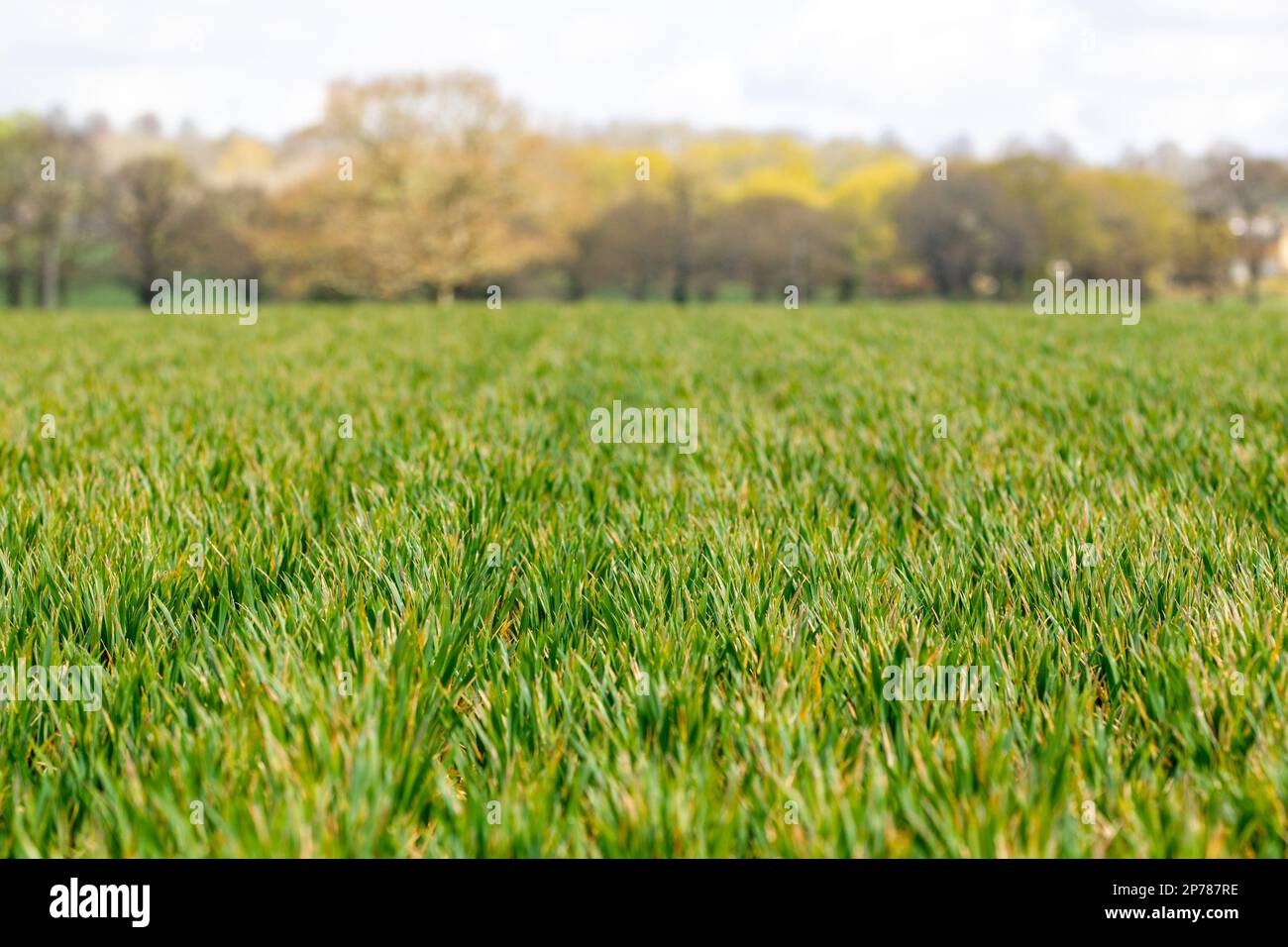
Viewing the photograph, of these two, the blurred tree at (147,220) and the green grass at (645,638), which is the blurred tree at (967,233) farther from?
the green grass at (645,638)

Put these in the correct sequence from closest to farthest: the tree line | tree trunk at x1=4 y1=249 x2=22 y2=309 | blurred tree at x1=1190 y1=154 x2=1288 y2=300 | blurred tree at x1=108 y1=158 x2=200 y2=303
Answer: the tree line
tree trunk at x1=4 y1=249 x2=22 y2=309
blurred tree at x1=108 y1=158 x2=200 y2=303
blurred tree at x1=1190 y1=154 x2=1288 y2=300

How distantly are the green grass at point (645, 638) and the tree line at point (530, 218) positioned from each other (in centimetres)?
3268

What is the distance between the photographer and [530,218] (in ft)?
151

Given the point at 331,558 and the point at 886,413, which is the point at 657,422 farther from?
the point at 331,558

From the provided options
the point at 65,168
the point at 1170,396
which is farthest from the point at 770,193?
the point at 1170,396

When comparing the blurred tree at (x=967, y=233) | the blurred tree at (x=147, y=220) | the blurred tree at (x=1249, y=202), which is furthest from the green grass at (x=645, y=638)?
the blurred tree at (x=1249, y=202)

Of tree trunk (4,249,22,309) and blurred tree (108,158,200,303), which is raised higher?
blurred tree (108,158,200,303)

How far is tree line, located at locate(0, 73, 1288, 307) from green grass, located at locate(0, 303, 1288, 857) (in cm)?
3268

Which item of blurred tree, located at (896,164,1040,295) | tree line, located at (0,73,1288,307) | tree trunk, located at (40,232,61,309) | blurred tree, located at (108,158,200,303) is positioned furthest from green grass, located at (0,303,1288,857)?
blurred tree, located at (896,164,1040,295)

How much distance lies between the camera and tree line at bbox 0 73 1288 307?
138 ft

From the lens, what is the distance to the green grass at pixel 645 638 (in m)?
1.76

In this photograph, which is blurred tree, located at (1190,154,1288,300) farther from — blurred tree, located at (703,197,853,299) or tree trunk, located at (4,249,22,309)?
tree trunk, located at (4,249,22,309)

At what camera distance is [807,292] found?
70750 mm
